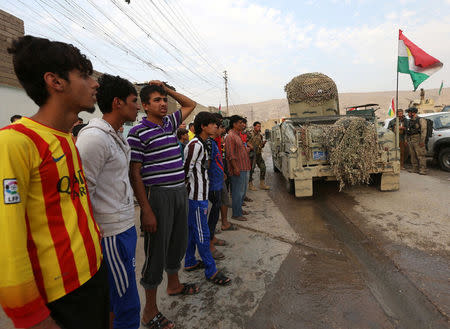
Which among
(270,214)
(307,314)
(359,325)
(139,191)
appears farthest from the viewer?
(270,214)

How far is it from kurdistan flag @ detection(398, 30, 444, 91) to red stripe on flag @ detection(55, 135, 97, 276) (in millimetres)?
7423

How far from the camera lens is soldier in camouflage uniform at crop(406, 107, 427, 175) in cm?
723

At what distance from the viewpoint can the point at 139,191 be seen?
1.81 meters

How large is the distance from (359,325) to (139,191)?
1.92m

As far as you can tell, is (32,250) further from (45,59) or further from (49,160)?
(45,59)

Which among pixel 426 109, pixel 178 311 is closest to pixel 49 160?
pixel 178 311

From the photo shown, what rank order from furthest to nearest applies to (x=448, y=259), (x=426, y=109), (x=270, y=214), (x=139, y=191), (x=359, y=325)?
(x=426, y=109)
(x=270, y=214)
(x=448, y=259)
(x=359, y=325)
(x=139, y=191)

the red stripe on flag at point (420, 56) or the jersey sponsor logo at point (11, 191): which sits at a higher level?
the red stripe on flag at point (420, 56)

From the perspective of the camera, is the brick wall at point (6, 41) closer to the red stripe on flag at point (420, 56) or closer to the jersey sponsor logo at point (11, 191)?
the jersey sponsor logo at point (11, 191)

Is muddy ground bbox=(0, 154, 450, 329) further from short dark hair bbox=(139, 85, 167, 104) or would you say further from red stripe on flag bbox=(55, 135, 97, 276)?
short dark hair bbox=(139, 85, 167, 104)

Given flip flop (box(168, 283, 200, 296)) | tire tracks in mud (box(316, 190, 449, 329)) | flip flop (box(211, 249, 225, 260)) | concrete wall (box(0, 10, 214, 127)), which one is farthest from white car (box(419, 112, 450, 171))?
concrete wall (box(0, 10, 214, 127))

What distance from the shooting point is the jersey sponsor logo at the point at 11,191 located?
78 centimetres

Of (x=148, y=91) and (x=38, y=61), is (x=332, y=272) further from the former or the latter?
(x=38, y=61)

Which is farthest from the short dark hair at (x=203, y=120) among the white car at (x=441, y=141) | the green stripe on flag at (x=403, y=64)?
the white car at (x=441, y=141)
